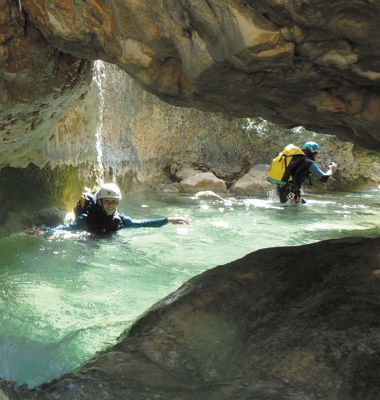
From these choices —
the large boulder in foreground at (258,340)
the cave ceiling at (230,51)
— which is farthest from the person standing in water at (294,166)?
the large boulder in foreground at (258,340)

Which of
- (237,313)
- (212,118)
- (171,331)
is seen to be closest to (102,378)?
(171,331)

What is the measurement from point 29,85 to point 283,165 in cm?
619

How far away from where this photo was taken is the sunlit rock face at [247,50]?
8.27 feet

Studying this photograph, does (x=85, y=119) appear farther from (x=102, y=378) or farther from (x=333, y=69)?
(x=102, y=378)

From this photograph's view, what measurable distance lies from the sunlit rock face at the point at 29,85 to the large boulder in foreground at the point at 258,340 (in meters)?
2.62

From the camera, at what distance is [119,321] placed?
3.93 meters

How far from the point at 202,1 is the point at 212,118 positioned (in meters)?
14.7

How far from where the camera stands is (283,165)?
9727 mm

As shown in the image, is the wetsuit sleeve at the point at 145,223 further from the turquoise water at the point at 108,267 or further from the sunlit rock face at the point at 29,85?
the sunlit rock face at the point at 29,85

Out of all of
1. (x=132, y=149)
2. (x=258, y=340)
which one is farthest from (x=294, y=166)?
(x=258, y=340)

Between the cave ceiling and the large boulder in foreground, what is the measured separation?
3.65 ft

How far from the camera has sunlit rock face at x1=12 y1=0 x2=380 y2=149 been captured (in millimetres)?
2520

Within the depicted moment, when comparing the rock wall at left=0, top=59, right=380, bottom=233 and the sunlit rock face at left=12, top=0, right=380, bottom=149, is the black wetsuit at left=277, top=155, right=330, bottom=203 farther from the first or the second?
the sunlit rock face at left=12, top=0, right=380, bottom=149

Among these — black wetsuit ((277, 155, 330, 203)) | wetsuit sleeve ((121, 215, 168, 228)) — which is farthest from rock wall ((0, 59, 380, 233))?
black wetsuit ((277, 155, 330, 203))
